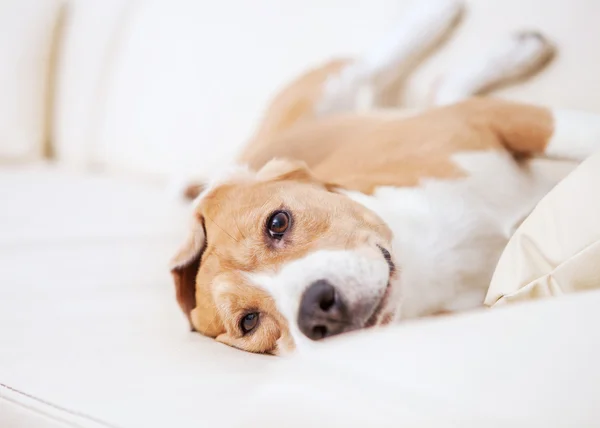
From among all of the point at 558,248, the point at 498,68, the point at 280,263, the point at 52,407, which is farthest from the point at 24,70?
the point at 558,248

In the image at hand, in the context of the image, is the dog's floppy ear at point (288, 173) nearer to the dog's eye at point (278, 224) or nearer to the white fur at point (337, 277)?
the dog's eye at point (278, 224)

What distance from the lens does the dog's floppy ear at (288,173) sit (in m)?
1.31

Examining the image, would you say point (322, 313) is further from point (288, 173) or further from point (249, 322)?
point (288, 173)

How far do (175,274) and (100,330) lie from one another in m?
0.18

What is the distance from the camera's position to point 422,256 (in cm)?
123

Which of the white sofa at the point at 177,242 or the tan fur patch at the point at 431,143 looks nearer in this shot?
the white sofa at the point at 177,242

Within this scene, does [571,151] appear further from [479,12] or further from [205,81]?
[205,81]

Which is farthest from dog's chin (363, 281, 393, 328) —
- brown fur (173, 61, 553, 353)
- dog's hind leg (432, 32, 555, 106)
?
dog's hind leg (432, 32, 555, 106)

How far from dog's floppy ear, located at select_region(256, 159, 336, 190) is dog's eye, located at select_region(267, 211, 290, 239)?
16cm

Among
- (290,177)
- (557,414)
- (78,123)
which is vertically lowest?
(557,414)

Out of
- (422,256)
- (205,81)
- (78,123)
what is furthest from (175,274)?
(78,123)

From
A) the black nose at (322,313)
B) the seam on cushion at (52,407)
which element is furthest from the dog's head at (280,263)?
the seam on cushion at (52,407)

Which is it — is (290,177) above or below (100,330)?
above

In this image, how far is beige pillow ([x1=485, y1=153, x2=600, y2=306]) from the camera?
0.75m
